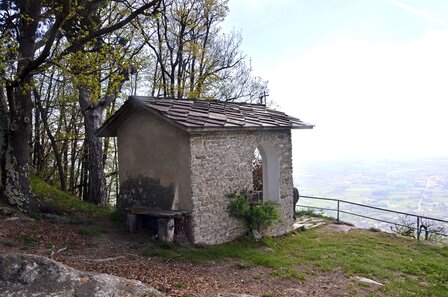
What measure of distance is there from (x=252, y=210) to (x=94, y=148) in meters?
7.35

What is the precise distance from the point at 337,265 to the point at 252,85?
15.6 meters

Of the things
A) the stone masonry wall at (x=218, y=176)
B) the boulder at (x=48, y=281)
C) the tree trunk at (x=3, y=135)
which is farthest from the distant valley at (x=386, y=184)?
the boulder at (x=48, y=281)

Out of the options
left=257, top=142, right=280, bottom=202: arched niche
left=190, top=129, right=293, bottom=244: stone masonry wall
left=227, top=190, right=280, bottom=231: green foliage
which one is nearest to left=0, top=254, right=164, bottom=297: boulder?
left=190, top=129, right=293, bottom=244: stone masonry wall

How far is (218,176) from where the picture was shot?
9.44m

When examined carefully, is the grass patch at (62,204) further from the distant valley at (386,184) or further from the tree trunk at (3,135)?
the distant valley at (386,184)

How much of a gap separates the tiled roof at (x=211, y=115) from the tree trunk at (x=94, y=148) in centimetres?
296

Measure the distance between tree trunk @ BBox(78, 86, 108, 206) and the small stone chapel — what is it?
308 cm

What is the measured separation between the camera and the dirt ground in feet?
21.4

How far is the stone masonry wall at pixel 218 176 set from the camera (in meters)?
8.98

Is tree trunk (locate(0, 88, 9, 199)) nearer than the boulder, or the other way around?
the boulder

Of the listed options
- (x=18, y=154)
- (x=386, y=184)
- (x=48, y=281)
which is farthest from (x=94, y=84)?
(x=386, y=184)

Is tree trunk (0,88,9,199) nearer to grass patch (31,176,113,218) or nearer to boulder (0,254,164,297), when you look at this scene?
grass patch (31,176,113,218)

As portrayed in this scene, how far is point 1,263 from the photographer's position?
486 cm

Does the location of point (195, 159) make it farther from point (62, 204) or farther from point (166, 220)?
point (62, 204)
